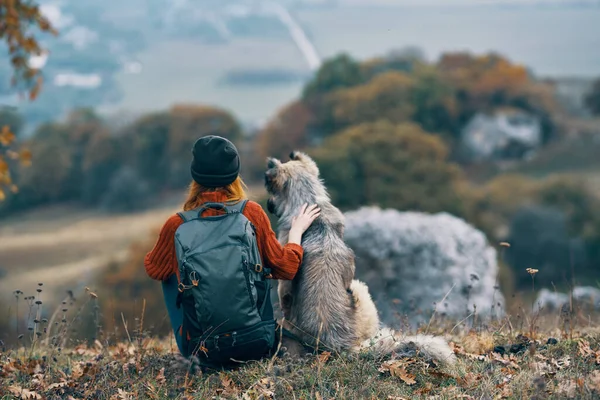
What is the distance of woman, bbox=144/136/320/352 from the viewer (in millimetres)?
5883

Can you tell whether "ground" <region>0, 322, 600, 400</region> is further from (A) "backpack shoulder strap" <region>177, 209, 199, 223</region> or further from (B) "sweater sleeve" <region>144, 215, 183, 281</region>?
(A) "backpack shoulder strap" <region>177, 209, 199, 223</region>

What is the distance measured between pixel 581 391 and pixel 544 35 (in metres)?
124

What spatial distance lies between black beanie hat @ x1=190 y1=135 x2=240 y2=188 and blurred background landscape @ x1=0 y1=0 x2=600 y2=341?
163 centimetres

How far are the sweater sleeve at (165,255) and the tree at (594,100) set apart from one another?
8644cm

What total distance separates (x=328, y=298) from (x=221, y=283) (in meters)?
1.13

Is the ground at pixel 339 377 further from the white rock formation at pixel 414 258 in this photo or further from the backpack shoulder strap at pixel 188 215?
the white rock formation at pixel 414 258

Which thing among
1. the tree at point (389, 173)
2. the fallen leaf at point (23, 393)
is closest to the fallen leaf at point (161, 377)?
the fallen leaf at point (23, 393)

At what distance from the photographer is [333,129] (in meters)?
71.8

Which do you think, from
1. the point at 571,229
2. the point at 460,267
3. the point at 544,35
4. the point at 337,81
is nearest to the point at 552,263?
the point at 571,229

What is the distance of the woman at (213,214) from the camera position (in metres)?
5.88

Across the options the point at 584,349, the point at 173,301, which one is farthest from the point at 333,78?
the point at 173,301

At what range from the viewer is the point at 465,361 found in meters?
6.46

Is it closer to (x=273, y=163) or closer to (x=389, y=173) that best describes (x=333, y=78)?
(x=389, y=173)

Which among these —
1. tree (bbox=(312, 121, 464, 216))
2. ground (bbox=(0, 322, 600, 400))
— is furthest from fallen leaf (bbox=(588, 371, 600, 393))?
tree (bbox=(312, 121, 464, 216))
